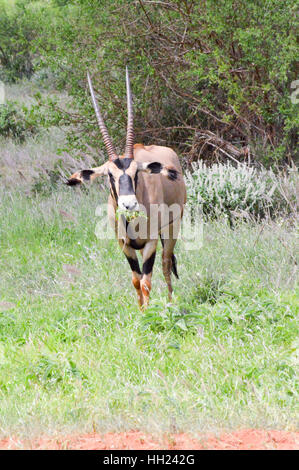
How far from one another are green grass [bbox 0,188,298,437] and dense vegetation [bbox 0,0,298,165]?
3.46 metres

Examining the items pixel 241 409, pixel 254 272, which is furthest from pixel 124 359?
pixel 254 272

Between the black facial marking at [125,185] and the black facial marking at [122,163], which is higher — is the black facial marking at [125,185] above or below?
below

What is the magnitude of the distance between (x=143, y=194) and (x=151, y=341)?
1553 millimetres

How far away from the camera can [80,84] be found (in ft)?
41.3

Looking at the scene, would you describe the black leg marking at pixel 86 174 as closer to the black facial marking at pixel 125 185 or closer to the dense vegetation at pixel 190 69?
the black facial marking at pixel 125 185

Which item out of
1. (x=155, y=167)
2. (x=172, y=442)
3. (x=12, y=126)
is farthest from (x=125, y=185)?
(x=12, y=126)

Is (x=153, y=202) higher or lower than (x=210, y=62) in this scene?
lower

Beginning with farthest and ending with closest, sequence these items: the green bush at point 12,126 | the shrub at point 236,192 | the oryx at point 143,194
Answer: the green bush at point 12,126, the shrub at point 236,192, the oryx at point 143,194

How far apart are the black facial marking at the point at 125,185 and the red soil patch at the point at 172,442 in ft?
7.38

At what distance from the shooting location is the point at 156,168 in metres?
6.07

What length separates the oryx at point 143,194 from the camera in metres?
5.79

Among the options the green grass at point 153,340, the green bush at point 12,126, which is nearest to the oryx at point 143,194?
the green grass at point 153,340
